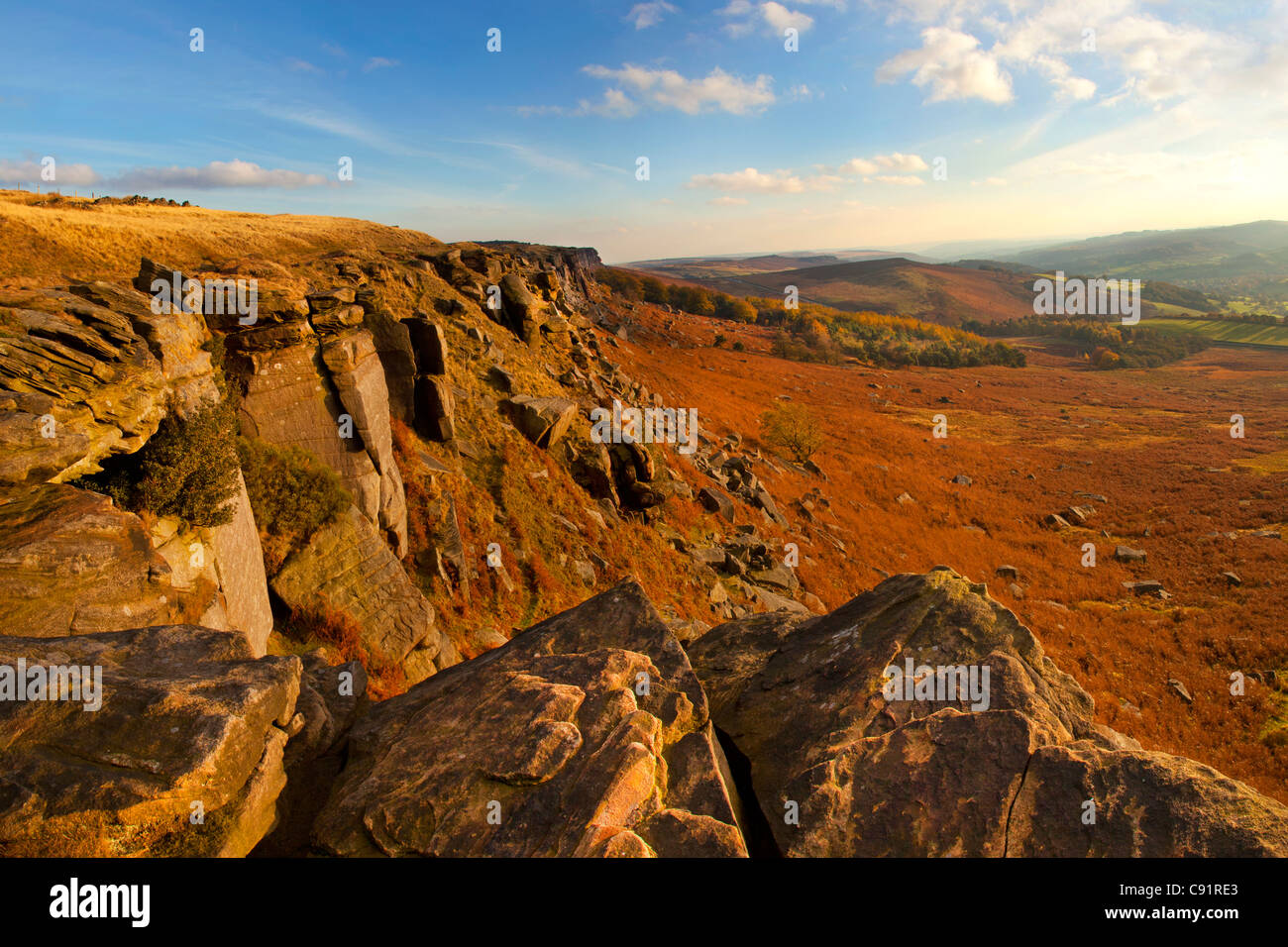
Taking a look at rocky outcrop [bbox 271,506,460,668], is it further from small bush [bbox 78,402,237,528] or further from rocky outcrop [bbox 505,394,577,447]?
rocky outcrop [bbox 505,394,577,447]

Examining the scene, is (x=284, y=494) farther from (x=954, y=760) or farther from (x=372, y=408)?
(x=954, y=760)

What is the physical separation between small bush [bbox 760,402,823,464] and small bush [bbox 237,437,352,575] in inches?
1602

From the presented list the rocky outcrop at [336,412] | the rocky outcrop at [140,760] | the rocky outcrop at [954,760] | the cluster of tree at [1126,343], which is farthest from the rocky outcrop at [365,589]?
the cluster of tree at [1126,343]

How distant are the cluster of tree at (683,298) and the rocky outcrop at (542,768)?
168m

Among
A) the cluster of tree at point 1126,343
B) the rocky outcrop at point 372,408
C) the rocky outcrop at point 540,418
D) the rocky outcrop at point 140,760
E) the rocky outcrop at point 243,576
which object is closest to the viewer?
the rocky outcrop at point 140,760

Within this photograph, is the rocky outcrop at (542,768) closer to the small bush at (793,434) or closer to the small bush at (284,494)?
the small bush at (284,494)

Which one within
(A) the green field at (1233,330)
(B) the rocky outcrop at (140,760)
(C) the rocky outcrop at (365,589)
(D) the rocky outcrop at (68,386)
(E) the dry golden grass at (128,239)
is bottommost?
(C) the rocky outcrop at (365,589)

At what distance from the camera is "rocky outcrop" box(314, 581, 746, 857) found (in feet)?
20.4

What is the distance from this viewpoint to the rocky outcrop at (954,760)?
615 cm

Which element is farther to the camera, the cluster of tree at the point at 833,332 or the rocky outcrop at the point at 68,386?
the cluster of tree at the point at 833,332

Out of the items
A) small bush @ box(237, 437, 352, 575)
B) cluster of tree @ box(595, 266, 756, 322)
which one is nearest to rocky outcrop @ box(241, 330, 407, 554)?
small bush @ box(237, 437, 352, 575)
